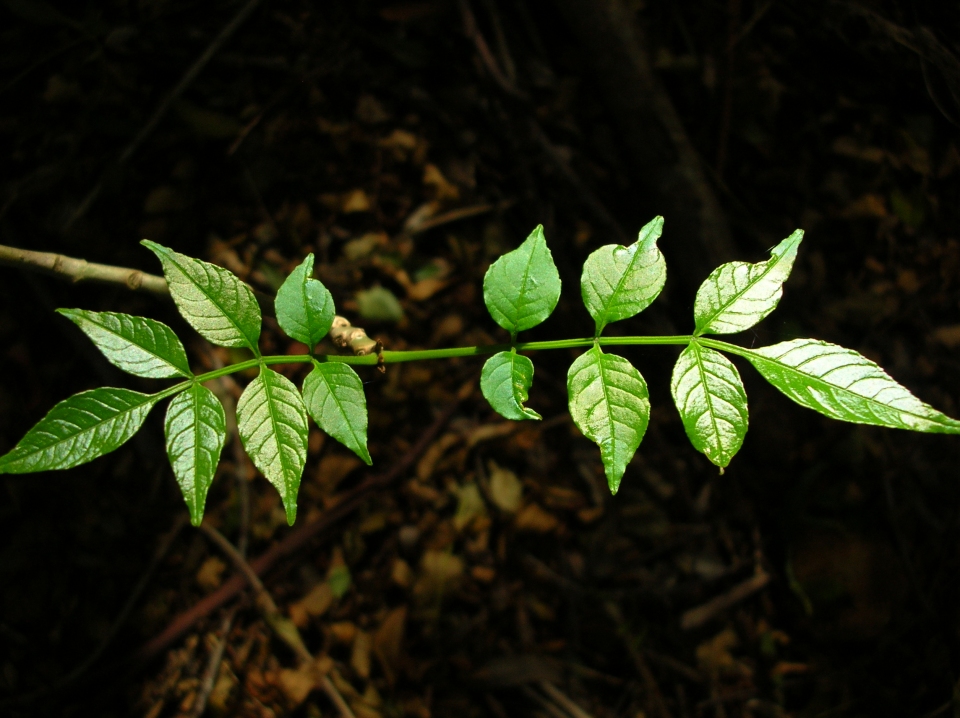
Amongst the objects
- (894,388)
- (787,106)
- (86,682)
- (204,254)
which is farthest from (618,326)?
(86,682)

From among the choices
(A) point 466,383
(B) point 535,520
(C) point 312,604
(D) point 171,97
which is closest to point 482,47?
(D) point 171,97

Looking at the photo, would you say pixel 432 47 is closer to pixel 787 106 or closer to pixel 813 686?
pixel 787 106

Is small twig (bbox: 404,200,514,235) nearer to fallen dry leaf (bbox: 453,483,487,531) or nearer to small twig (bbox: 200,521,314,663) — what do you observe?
fallen dry leaf (bbox: 453,483,487,531)

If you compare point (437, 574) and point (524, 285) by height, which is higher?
point (524, 285)

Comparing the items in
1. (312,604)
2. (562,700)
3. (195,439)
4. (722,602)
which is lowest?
(562,700)

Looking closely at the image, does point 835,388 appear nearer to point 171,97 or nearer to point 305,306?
point 305,306

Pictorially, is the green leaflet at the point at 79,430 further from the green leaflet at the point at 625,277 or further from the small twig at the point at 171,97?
the small twig at the point at 171,97

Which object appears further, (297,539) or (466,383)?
(466,383)

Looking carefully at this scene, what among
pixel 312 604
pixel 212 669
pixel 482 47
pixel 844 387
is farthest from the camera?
pixel 482 47
